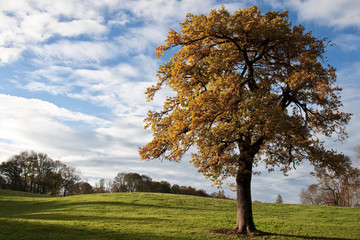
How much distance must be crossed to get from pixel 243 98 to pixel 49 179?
275 feet

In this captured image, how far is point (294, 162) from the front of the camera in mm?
19391

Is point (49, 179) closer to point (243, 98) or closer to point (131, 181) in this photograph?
point (131, 181)

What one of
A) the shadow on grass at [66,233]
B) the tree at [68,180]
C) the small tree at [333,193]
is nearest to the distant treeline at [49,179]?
the tree at [68,180]

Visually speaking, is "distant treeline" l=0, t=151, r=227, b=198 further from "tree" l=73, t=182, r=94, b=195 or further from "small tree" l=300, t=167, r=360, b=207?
"small tree" l=300, t=167, r=360, b=207

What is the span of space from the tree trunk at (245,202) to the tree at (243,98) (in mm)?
64

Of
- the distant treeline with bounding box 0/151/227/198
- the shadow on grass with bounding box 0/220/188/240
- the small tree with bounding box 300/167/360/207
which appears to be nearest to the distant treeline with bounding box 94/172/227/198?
the distant treeline with bounding box 0/151/227/198

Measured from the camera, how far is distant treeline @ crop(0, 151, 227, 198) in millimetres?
84688

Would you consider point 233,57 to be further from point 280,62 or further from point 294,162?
point 294,162

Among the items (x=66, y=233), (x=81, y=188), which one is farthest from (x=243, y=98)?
(x=81, y=188)

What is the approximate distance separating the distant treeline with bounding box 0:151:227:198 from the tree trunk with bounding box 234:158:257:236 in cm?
7640

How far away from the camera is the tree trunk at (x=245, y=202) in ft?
60.0

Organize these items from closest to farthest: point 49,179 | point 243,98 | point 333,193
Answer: point 243,98
point 333,193
point 49,179

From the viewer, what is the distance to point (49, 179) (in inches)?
3332

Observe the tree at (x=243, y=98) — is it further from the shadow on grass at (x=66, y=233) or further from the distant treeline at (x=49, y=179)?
the distant treeline at (x=49, y=179)
